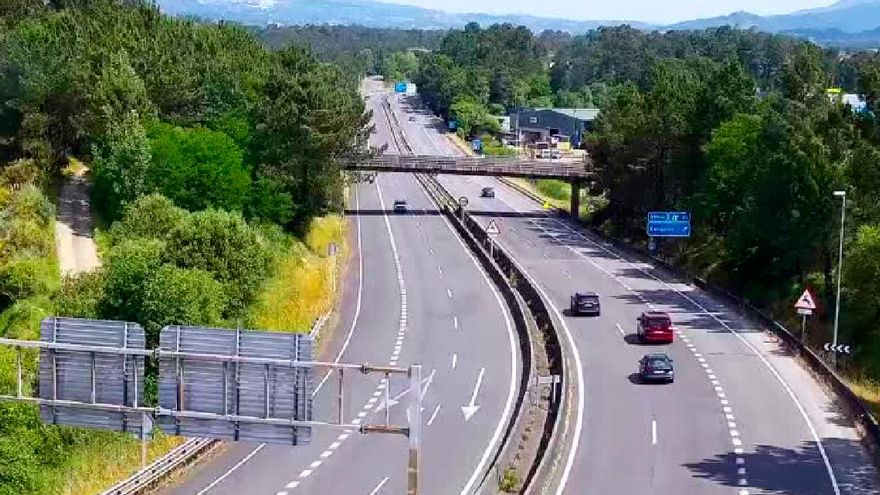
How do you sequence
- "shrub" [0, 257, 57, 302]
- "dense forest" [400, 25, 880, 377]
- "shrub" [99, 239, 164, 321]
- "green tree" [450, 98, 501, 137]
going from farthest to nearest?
"green tree" [450, 98, 501, 137], "dense forest" [400, 25, 880, 377], "shrub" [0, 257, 57, 302], "shrub" [99, 239, 164, 321]

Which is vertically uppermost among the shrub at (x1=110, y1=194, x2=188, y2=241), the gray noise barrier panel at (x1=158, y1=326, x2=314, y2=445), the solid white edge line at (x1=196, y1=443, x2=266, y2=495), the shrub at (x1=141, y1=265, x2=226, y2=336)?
the gray noise barrier panel at (x1=158, y1=326, x2=314, y2=445)

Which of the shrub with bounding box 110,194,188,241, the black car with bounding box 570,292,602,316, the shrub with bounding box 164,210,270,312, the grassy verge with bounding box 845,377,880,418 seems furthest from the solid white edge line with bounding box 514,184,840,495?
the shrub with bounding box 110,194,188,241

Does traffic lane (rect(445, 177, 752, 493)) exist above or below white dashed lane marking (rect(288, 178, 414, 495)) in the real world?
above

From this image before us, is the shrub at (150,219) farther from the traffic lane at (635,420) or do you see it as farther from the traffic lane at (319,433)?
the traffic lane at (635,420)

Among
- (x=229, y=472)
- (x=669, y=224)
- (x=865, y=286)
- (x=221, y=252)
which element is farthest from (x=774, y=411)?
(x=669, y=224)

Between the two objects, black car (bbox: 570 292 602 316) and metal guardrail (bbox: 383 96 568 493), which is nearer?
metal guardrail (bbox: 383 96 568 493)

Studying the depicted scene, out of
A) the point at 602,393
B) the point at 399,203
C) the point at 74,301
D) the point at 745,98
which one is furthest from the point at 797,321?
the point at 399,203

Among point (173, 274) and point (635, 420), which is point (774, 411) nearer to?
point (635, 420)

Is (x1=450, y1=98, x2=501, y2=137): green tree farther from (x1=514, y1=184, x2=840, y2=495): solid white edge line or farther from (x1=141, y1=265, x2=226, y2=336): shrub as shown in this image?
(x1=141, y1=265, x2=226, y2=336): shrub
